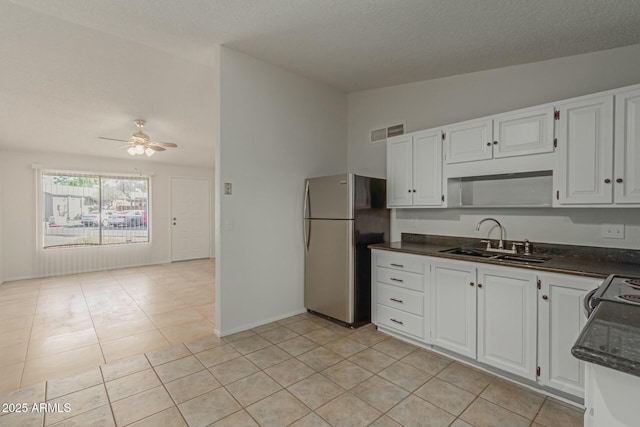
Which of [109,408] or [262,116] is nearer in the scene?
[109,408]

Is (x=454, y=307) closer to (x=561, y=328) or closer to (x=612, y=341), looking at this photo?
(x=561, y=328)

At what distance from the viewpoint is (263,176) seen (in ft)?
10.5

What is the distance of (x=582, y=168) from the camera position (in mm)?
2084

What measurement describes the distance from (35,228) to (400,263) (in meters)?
6.69

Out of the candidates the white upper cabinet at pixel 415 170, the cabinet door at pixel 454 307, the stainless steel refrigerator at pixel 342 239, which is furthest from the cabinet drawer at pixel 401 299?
the white upper cabinet at pixel 415 170

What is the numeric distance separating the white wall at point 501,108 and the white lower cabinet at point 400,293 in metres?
0.65

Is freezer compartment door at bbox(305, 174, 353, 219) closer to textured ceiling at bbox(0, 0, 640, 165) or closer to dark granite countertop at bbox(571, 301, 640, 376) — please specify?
textured ceiling at bbox(0, 0, 640, 165)

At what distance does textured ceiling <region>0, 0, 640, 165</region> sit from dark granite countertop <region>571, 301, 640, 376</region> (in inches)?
76.8

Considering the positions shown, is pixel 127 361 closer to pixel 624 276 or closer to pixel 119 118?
pixel 119 118

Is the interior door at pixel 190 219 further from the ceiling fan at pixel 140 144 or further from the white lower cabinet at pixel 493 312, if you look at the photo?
the white lower cabinet at pixel 493 312

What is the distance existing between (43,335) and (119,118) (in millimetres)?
2766

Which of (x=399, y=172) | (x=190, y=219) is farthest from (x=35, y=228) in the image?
(x=399, y=172)

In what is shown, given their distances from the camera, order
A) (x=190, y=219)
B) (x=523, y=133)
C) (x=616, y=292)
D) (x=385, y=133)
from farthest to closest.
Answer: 1. (x=190, y=219)
2. (x=385, y=133)
3. (x=523, y=133)
4. (x=616, y=292)

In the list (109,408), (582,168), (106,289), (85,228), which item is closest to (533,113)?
(582,168)
